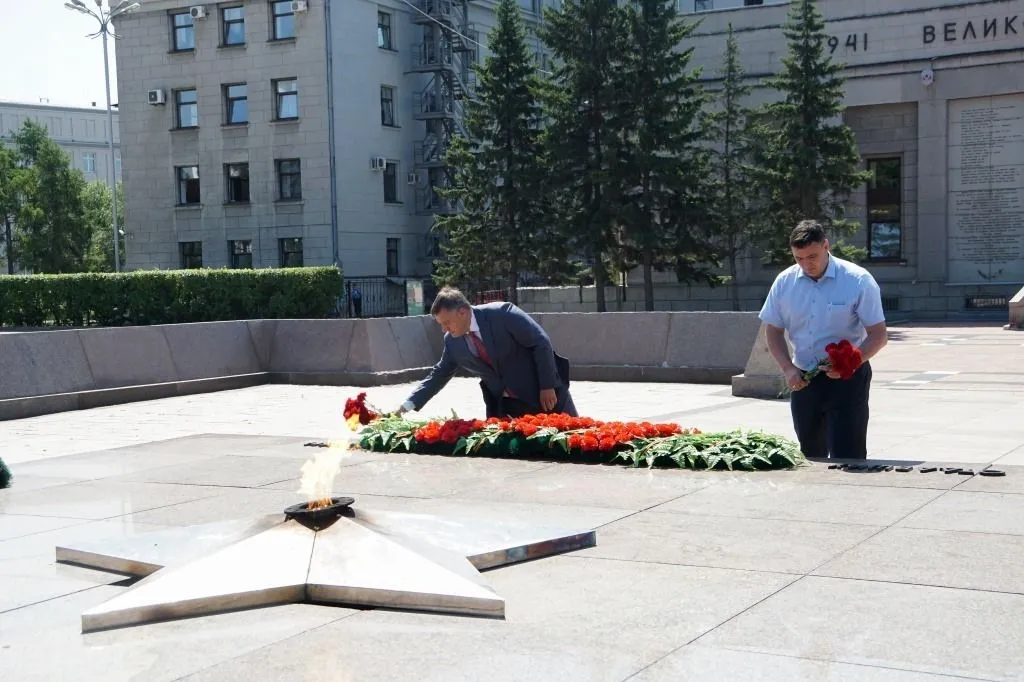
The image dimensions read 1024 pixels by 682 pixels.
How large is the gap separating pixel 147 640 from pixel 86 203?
65191 millimetres

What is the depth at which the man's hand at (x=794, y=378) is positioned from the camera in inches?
281

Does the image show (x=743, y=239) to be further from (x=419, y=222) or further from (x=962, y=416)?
(x=962, y=416)

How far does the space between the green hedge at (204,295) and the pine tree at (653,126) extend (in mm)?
9083

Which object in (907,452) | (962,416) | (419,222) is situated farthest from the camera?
(419,222)

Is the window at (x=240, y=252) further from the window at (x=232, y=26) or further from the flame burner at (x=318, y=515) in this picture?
the flame burner at (x=318, y=515)

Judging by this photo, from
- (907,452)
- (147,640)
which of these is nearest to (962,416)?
(907,452)

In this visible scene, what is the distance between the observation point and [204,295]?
34781 mm

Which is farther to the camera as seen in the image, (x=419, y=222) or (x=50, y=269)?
(x=50, y=269)

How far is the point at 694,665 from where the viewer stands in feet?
12.8

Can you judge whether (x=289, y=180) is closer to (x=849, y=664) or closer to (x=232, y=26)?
(x=232, y=26)

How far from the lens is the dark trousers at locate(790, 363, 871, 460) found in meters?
7.26

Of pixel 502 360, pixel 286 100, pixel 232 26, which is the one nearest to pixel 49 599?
pixel 502 360

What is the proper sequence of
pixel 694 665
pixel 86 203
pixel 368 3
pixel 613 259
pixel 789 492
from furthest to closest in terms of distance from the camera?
pixel 86 203 < pixel 368 3 < pixel 613 259 < pixel 789 492 < pixel 694 665

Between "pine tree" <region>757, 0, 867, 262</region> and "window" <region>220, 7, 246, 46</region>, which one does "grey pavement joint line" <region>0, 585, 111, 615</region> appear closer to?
"pine tree" <region>757, 0, 867, 262</region>
